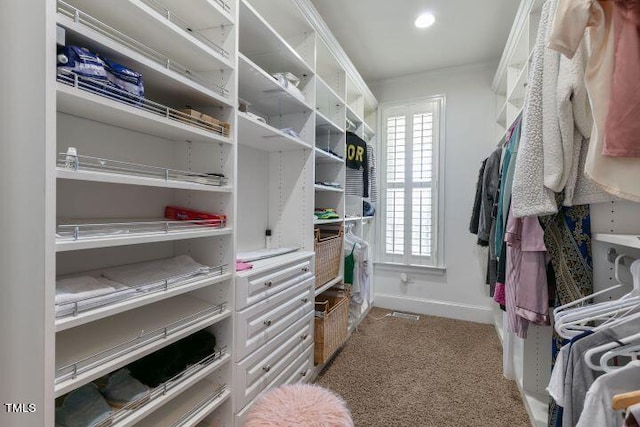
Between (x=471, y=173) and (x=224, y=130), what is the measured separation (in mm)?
2796

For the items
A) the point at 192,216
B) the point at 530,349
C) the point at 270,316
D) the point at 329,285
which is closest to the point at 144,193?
the point at 192,216

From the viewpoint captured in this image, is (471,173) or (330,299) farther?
(471,173)

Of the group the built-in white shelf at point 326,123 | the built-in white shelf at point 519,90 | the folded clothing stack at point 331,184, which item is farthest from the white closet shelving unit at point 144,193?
the built-in white shelf at point 519,90

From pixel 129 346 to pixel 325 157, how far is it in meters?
1.79

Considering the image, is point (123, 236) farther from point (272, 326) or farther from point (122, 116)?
point (272, 326)

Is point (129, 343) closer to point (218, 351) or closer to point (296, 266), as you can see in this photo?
point (218, 351)

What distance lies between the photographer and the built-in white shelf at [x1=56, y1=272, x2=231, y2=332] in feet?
2.51

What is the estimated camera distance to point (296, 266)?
5.91 feet

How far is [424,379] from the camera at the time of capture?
210 centimetres

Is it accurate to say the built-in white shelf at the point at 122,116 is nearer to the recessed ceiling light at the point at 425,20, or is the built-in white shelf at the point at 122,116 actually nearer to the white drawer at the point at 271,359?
the white drawer at the point at 271,359

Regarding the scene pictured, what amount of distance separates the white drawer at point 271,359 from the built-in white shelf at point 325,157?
3.74ft

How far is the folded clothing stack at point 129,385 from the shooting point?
0.90 meters

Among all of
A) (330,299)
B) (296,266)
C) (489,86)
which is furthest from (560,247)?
(489,86)

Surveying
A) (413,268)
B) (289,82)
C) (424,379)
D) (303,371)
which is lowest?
(424,379)
